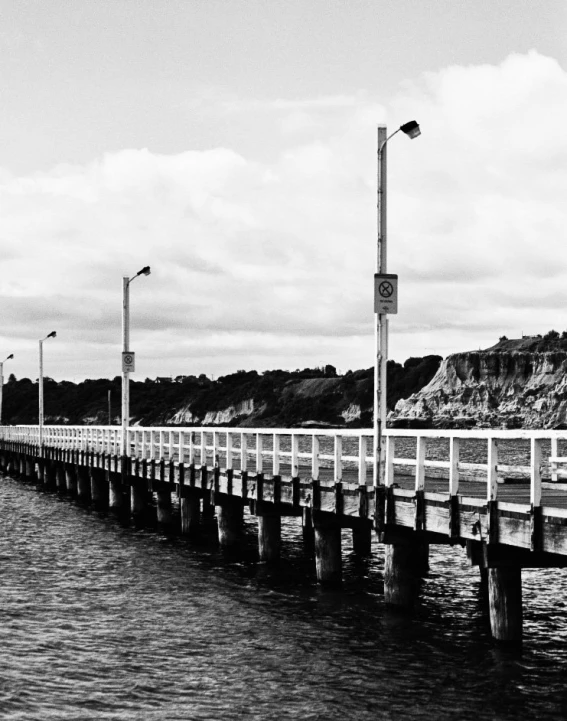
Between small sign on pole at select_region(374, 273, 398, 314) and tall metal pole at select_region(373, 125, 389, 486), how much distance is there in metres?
0.17

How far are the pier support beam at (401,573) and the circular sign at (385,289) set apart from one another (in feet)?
13.5

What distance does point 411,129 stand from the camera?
18141 mm

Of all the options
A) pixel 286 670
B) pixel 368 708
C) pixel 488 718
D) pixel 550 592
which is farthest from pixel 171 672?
pixel 550 592

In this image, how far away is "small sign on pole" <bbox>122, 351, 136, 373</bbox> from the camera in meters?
36.4

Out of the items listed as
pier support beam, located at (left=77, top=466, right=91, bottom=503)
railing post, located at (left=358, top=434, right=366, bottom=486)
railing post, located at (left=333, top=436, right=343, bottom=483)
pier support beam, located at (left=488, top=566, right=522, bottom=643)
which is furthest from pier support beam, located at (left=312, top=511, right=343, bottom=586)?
pier support beam, located at (left=77, top=466, right=91, bottom=503)

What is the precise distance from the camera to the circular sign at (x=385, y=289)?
18438 mm

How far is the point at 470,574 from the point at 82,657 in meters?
10.8

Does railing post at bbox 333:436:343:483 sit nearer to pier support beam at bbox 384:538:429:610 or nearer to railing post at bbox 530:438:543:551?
pier support beam at bbox 384:538:429:610

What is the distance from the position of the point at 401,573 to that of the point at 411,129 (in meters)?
7.50

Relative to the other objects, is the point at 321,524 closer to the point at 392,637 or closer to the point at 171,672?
the point at 392,637

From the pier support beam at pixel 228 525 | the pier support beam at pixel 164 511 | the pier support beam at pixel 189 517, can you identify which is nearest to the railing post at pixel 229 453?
the pier support beam at pixel 228 525

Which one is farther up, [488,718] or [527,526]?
[527,526]

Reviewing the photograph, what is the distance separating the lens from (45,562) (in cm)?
2739

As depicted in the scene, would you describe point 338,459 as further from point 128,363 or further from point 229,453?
point 128,363
